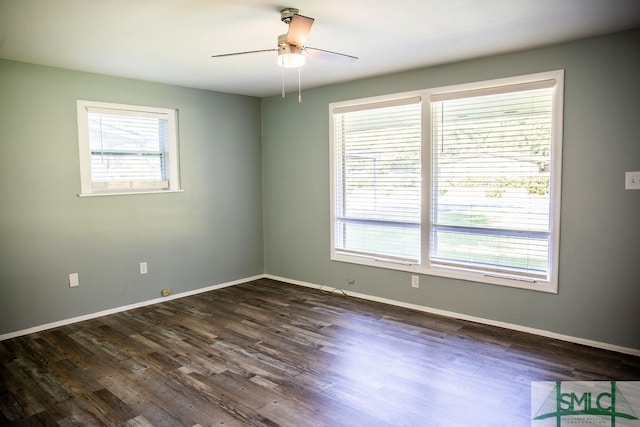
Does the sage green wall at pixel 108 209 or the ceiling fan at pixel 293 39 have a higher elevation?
the ceiling fan at pixel 293 39

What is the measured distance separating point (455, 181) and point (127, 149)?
330 cm

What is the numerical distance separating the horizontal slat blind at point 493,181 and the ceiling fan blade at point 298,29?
1.84 m

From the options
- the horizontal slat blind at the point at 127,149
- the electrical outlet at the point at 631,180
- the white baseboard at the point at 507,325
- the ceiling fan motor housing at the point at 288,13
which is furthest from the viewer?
the horizontal slat blind at the point at 127,149

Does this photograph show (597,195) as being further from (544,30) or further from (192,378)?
(192,378)

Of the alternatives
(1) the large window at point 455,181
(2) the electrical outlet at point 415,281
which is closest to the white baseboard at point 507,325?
(2) the electrical outlet at point 415,281

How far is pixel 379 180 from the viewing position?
4.66 meters

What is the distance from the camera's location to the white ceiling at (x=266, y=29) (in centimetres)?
260

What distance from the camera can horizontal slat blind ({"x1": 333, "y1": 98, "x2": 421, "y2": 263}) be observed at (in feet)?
14.4

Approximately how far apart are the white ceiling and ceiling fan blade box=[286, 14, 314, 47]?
11cm

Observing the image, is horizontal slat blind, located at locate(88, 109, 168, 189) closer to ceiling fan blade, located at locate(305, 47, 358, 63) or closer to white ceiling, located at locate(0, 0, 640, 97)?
white ceiling, located at locate(0, 0, 640, 97)

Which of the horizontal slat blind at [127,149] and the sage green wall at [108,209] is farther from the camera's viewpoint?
the horizontal slat blind at [127,149]

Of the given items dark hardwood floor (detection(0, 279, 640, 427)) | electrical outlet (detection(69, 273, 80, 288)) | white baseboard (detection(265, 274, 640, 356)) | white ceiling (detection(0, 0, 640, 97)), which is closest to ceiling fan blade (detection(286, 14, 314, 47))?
white ceiling (detection(0, 0, 640, 97))

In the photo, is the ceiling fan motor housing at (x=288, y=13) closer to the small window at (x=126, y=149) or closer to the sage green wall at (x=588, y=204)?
the sage green wall at (x=588, y=204)

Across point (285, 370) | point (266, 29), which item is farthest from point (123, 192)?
point (285, 370)
